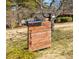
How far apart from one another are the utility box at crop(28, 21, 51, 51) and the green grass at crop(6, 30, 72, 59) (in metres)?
0.05

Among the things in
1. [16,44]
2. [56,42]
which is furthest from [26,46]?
[56,42]

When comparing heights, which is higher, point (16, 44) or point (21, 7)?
point (21, 7)

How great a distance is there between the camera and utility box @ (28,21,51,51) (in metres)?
2.06

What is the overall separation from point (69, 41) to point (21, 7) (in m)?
0.55

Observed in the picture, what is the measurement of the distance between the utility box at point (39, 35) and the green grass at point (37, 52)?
0.05m

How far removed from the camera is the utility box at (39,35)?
2062mm

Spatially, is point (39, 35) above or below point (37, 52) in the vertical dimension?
above

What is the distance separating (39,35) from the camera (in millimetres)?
2076

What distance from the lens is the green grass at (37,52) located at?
203cm

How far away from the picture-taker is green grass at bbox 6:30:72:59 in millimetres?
2025

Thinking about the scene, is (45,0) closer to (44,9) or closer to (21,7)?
(44,9)

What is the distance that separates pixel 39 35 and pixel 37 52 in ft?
0.53
